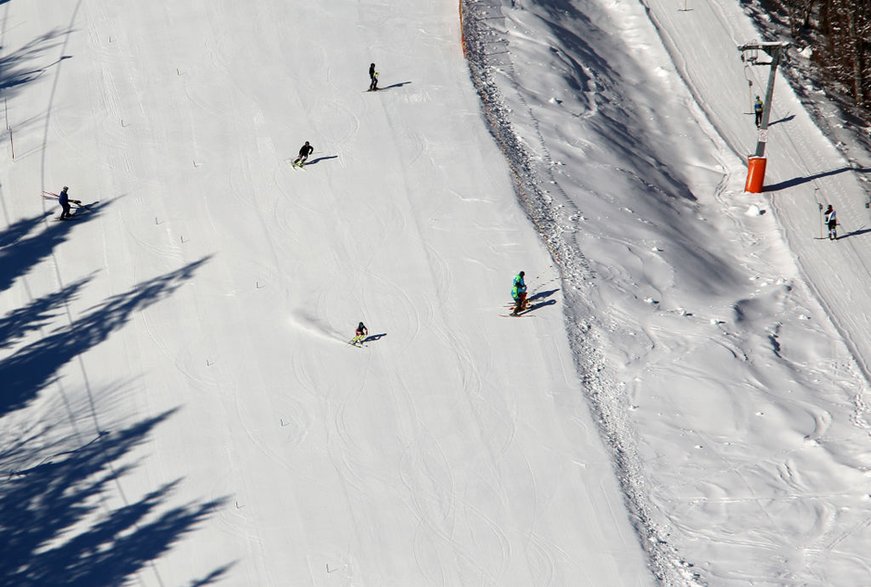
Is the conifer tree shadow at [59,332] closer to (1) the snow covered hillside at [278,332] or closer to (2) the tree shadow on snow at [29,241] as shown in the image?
(1) the snow covered hillside at [278,332]

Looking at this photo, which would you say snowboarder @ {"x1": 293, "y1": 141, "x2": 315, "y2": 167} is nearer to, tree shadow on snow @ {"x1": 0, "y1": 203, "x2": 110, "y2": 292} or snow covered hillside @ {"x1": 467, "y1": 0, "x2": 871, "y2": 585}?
tree shadow on snow @ {"x1": 0, "y1": 203, "x2": 110, "y2": 292}

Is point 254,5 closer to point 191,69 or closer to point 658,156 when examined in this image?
point 191,69

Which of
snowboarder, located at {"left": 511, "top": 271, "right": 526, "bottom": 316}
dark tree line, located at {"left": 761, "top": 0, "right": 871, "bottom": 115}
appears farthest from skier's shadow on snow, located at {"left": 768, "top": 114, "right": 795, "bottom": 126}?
snowboarder, located at {"left": 511, "top": 271, "right": 526, "bottom": 316}

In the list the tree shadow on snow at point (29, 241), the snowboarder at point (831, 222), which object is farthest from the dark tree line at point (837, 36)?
the tree shadow on snow at point (29, 241)

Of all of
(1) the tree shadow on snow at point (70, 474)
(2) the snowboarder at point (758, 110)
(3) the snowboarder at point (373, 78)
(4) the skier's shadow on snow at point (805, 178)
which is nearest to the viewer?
(1) the tree shadow on snow at point (70, 474)

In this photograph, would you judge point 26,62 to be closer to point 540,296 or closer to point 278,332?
point 278,332

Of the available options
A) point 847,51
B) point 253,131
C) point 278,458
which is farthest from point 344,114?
point 847,51
